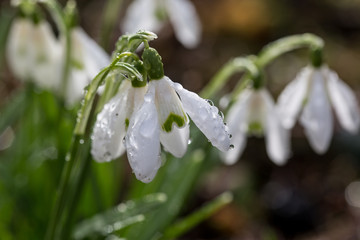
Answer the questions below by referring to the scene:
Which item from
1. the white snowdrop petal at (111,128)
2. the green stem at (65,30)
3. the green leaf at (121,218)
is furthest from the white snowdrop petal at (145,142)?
the green stem at (65,30)

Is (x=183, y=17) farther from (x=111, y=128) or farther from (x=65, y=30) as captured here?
(x=111, y=128)

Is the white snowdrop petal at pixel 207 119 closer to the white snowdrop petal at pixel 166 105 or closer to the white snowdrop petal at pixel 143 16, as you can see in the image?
the white snowdrop petal at pixel 166 105

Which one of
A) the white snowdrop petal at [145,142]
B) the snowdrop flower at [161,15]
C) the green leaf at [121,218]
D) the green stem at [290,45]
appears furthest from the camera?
the snowdrop flower at [161,15]

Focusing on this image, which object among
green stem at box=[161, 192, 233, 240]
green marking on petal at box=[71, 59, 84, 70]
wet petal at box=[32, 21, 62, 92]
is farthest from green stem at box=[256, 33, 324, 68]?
wet petal at box=[32, 21, 62, 92]

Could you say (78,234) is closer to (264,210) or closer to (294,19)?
(264,210)

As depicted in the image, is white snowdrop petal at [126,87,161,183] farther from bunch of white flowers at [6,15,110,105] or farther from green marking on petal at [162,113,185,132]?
bunch of white flowers at [6,15,110,105]

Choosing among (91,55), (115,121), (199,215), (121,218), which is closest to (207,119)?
(115,121)
